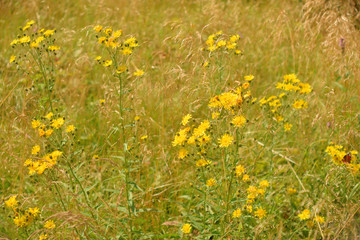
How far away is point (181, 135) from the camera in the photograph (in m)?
1.87

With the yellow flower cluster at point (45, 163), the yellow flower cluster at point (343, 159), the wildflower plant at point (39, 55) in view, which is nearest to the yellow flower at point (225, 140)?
the yellow flower cluster at point (343, 159)

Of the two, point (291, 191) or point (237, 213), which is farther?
point (291, 191)

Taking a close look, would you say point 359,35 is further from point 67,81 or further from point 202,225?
point 67,81

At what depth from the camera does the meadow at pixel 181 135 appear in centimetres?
190

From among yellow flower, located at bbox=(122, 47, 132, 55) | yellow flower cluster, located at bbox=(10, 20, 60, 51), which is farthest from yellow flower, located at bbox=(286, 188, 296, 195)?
yellow flower cluster, located at bbox=(10, 20, 60, 51)

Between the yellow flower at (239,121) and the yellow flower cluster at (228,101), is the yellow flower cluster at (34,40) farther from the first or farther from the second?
the yellow flower at (239,121)

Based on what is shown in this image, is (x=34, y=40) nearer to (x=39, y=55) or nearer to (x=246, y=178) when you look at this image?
(x=39, y=55)

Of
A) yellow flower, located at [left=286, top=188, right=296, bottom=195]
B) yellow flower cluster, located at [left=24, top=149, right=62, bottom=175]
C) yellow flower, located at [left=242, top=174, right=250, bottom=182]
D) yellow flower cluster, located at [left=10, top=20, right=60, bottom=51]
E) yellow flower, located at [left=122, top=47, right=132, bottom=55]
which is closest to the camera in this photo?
yellow flower cluster, located at [left=24, top=149, right=62, bottom=175]

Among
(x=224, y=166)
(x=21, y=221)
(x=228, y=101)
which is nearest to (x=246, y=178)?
(x=224, y=166)

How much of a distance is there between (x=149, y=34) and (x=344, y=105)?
2415 millimetres

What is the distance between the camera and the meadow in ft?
6.24

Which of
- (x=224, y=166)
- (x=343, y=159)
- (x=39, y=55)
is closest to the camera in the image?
(x=224, y=166)

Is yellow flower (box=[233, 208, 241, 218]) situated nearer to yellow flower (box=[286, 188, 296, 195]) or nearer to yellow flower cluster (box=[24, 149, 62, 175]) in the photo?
yellow flower (box=[286, 188, 296, 195])

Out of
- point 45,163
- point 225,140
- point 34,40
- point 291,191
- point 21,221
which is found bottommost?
point 291,191
